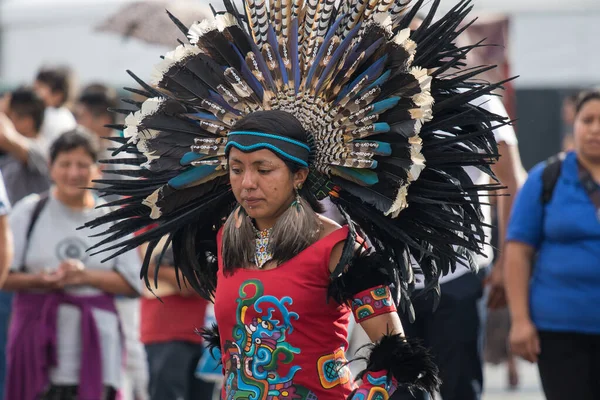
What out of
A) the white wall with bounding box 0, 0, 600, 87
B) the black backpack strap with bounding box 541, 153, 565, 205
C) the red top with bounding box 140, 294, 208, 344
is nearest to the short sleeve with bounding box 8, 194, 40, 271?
the red top with bounding box 140, 294, 208, 344

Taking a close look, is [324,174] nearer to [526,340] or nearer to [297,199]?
[297,199]

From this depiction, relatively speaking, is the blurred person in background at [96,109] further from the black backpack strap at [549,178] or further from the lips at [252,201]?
the lips at [252,201]

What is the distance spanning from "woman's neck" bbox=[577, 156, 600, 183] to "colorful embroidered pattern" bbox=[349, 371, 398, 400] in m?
2.83

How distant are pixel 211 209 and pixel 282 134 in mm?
568

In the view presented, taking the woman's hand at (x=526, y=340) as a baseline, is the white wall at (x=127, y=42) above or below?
above

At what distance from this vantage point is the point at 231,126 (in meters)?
4.61

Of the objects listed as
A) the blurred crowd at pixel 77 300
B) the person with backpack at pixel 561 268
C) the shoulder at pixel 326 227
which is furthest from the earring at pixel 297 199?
the person with backpack at pixel 561 268

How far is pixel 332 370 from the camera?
442 centimetres

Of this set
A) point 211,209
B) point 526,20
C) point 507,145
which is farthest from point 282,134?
point 526,20

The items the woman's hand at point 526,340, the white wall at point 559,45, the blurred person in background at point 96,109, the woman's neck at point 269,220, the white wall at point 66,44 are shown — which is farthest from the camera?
the white wall at point 66,44

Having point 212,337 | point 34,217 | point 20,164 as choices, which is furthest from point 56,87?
point 212,337

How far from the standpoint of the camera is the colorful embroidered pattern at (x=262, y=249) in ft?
14.6

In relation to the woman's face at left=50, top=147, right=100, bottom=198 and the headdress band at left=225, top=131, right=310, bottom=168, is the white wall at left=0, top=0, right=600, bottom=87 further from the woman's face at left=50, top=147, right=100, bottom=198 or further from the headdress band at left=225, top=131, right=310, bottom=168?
the headdress band at left=225, top=131, right=310, bottom=168

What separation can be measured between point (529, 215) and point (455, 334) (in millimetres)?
780
